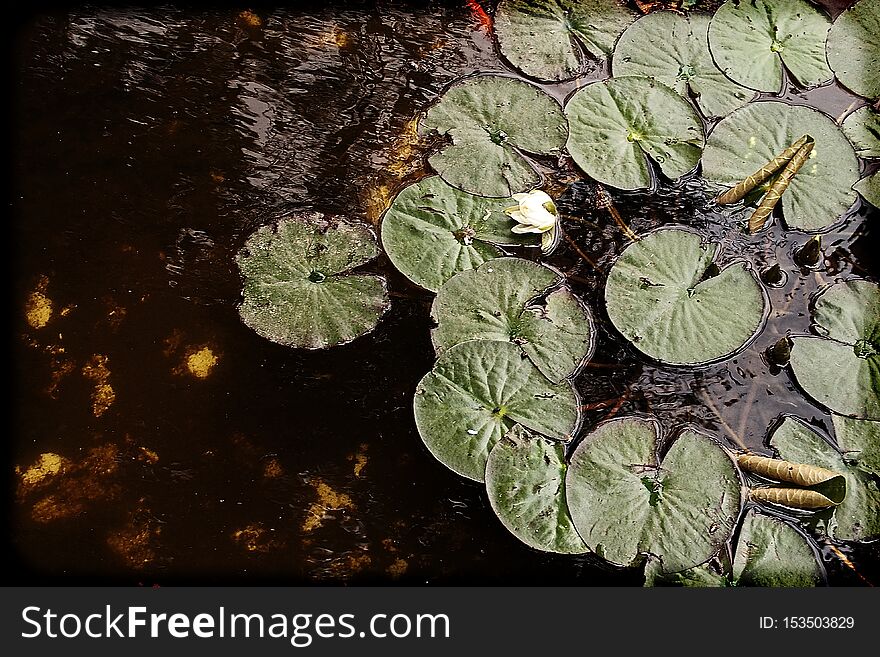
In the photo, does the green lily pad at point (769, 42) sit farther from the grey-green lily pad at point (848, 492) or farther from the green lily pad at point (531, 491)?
the green lily pad at point (531, 491)

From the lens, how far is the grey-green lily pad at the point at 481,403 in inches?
77.5

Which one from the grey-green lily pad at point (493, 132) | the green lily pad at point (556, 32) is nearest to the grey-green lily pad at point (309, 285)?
the grey-green lily pad at point (493, 132)

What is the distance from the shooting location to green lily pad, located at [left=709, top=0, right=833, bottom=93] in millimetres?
2467

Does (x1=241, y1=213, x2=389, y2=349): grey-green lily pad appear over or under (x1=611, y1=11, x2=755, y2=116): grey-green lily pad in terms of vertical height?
under

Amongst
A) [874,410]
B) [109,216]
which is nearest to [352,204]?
[109,216]

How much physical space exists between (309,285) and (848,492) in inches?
69.6

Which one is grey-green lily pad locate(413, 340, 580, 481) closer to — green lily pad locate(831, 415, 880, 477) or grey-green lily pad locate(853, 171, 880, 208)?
green lily pad locate(831, 415, 880, 477)

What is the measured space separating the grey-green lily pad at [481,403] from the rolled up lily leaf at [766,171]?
92 cm

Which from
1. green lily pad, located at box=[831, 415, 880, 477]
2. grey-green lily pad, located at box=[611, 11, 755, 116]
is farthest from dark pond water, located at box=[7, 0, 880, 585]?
grey-green lily pad, located at box=[611, 11, 755, 116]

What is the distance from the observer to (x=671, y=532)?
1.84 metres

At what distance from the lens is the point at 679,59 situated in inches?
97.4

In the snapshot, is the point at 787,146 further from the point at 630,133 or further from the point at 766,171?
the point at 630,133

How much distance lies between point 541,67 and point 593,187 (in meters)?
0.53

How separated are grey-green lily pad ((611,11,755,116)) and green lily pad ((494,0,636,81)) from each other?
0.08 meters
